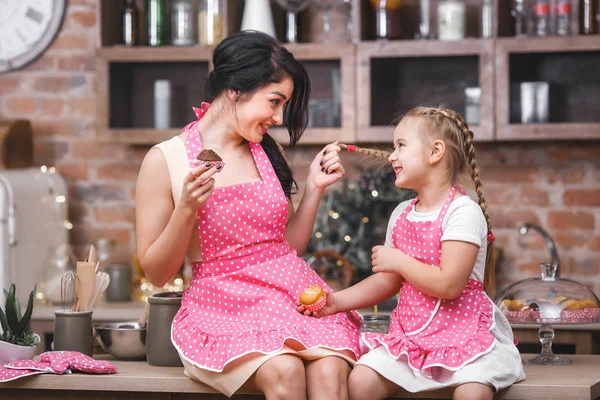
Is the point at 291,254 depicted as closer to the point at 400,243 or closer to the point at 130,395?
the point at 400,243

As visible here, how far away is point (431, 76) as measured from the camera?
3592 millimetres

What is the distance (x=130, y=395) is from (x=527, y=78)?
2.03 metres

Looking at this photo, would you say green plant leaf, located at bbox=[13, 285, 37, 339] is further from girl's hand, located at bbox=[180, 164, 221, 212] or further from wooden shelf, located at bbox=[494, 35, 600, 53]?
wooden shelf, located at bbox=[494, 35, 600, 53]

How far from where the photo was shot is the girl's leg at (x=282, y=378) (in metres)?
1.98

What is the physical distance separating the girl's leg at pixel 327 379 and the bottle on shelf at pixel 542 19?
1.86 m

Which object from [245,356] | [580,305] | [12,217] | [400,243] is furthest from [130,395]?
[12,217]

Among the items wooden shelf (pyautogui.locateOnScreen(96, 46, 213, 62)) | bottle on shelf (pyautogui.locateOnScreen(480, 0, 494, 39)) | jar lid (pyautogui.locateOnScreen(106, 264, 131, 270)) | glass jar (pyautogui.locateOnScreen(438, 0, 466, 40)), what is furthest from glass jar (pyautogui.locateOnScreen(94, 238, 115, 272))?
bottle on shelf (pyautogui.locateOnScreen(480, 0, 494, 39))

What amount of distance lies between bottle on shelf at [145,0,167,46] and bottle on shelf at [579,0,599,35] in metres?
1.57

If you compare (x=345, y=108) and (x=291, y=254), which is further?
(x=345, y=108)

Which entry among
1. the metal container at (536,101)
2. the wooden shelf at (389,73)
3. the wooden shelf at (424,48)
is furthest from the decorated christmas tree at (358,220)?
the metal container at (536,101)

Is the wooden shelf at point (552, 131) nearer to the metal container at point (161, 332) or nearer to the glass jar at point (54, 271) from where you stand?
the metal container at point (161, 332)

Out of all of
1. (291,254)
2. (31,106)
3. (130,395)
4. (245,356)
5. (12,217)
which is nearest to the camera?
(245,356)

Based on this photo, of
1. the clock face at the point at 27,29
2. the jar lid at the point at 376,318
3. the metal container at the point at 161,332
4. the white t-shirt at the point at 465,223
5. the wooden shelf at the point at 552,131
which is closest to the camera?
the white t-shirt at the point at 465,223

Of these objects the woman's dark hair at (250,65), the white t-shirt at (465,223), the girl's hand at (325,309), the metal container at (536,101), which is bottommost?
the girl's hand at (325,309)
